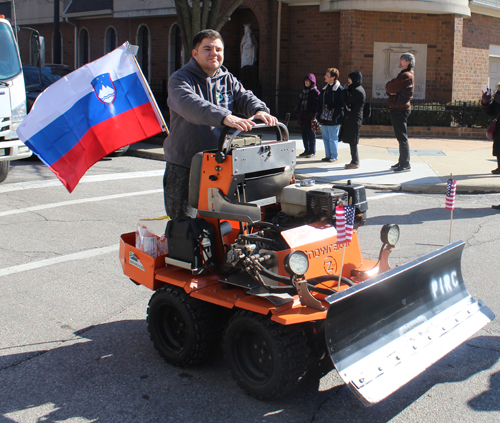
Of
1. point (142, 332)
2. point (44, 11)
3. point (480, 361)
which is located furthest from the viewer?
point (44, 11)

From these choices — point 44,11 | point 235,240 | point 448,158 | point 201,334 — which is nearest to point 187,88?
point 235,240

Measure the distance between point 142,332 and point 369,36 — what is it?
55.2 feet

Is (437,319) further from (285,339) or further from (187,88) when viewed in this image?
(187,88)

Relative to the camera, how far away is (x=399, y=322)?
343 centimetres

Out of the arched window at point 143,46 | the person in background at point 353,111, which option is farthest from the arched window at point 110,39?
the person in background at point 353,111

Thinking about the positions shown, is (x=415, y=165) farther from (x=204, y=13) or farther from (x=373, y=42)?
(x=373, y=42)

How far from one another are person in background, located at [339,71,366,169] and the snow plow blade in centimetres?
777

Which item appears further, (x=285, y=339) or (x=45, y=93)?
(x=45, y=93)

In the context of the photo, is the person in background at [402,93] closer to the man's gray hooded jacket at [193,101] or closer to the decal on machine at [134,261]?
the man's gray hooded jacket at [193,101]

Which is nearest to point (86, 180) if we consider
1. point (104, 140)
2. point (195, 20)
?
point (104, 140)

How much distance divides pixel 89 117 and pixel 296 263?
2258mm

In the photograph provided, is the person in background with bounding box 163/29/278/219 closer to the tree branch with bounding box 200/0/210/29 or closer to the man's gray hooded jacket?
the man's gray hooded jacket

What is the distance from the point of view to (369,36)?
1898 centimetres

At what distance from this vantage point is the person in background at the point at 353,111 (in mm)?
11312
